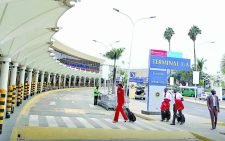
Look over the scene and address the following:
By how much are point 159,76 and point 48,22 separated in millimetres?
9910

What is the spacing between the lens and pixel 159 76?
2236 centimetres

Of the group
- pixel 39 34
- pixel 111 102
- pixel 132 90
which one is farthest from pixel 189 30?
pixel 39 34

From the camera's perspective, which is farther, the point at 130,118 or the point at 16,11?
the point at 130,118

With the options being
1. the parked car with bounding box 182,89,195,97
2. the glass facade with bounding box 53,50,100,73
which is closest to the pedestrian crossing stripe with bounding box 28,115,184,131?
the glass facade with bounding box 53,50,100,73

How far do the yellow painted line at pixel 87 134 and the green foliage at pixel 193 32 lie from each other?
6850 cm

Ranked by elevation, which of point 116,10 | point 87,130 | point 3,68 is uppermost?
point 116,10

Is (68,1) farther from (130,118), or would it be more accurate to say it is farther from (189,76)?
(189,76)

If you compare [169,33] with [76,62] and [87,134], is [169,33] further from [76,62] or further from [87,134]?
[87,134]

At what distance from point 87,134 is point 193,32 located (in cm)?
7112

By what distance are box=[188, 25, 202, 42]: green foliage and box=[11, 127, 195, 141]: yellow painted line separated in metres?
68.5

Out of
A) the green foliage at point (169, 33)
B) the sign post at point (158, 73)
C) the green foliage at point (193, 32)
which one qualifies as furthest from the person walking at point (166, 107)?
the green foliage at point (169, 33)

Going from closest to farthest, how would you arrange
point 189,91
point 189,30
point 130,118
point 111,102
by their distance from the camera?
point 130,118, point 111,102, point 189,91, point 189,30

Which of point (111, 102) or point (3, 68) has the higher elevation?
point (3, 68)

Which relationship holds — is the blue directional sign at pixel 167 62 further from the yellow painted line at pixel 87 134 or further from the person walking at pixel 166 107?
the yellow painted line at pixel 87 134
